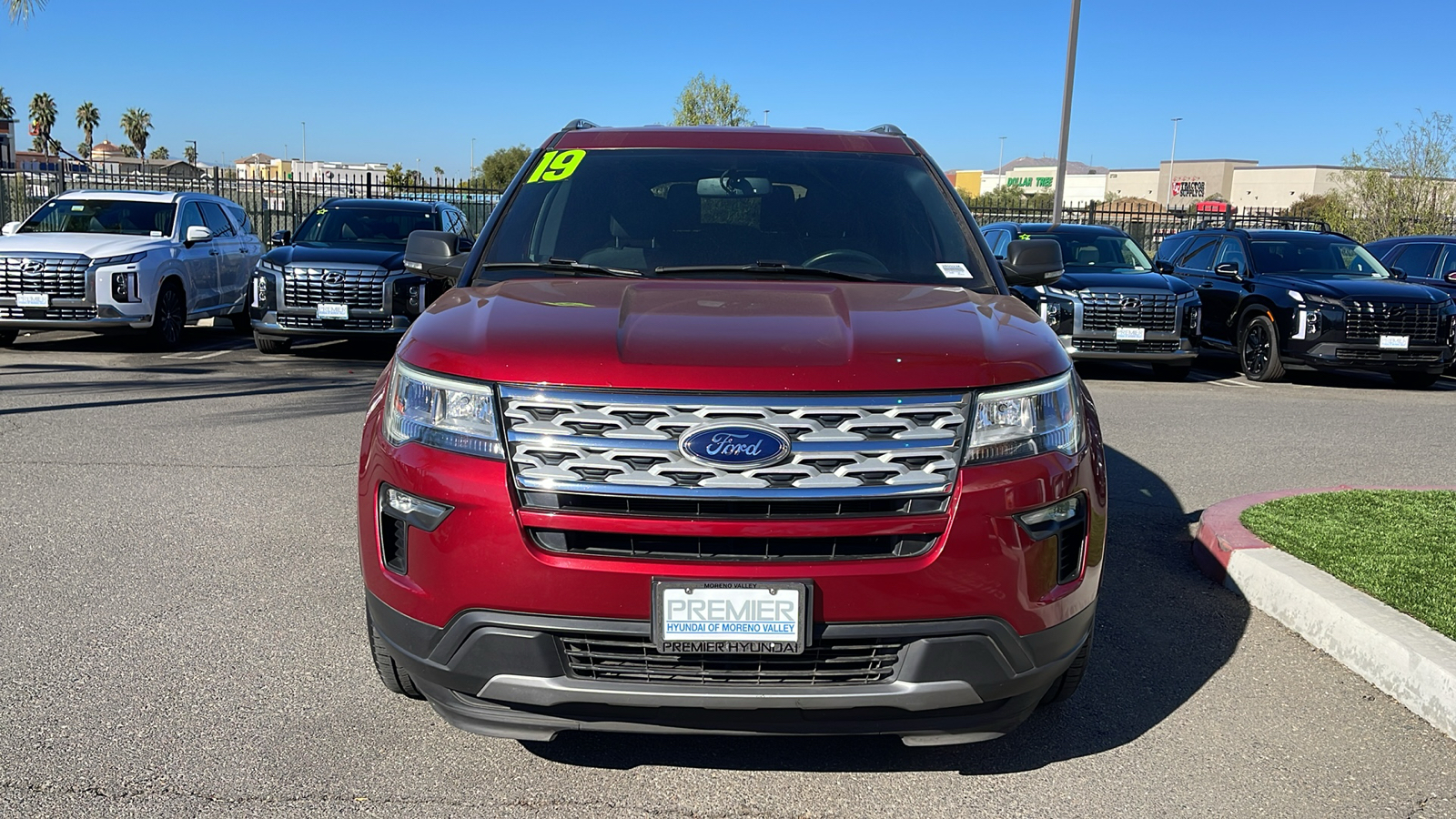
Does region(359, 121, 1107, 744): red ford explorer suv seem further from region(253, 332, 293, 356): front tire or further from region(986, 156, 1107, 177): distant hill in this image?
region(986, 156, 1107, 177): distant hill

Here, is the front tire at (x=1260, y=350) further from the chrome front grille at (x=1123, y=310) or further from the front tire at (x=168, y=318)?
the front tire at (x=168, y=318)

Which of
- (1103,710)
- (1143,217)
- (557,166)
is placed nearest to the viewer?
(1103,710)

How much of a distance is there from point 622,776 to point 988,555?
123 cm

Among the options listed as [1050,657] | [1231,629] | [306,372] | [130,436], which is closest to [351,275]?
[306,372]

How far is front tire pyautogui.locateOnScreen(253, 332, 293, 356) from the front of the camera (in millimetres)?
12879

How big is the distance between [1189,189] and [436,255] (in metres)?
100

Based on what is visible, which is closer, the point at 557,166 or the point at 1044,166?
the point at 557,166

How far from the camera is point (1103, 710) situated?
12.8 feet

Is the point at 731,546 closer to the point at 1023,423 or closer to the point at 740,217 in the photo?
the point at 1023,423

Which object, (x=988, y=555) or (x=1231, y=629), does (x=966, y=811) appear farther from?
(x=1231, y=629)

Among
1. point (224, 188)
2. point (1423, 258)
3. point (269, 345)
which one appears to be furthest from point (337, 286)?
point (224, 188)

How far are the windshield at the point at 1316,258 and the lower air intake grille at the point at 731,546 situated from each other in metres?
12.8

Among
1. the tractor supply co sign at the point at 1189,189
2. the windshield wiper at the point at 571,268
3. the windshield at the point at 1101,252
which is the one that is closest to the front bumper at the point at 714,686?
the windshield wiper at the point at 571,268

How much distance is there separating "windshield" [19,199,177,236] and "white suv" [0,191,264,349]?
10 millimetres
